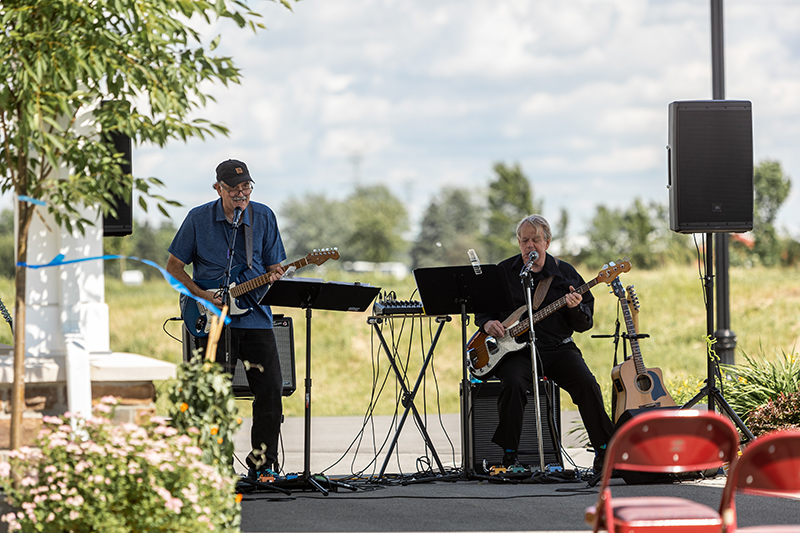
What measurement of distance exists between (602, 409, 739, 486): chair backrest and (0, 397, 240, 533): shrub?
1.41 m

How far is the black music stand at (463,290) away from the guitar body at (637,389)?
2.58ft

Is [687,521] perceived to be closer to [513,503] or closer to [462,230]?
[513,503]

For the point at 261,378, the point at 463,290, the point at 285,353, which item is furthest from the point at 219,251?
the point at 463,290

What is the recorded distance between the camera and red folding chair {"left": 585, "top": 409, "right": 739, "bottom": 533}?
2648 millimetres

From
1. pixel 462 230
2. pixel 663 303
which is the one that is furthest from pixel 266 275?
pixel 462 230

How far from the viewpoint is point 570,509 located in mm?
4516

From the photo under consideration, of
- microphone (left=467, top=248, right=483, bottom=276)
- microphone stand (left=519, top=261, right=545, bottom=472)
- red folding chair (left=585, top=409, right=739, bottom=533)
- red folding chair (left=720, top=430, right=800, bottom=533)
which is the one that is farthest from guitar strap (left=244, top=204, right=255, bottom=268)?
red folding chair (left=720, top=430, right=800, bottom=533)

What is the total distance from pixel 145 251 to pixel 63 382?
1101 inches

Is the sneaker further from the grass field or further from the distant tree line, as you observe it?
the distant tree line

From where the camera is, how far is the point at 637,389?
17.5 ft

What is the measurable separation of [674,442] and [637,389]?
268 centimetres

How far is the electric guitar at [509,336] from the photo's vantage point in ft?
17.8

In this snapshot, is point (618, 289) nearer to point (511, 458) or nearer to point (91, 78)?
point (511, 458)

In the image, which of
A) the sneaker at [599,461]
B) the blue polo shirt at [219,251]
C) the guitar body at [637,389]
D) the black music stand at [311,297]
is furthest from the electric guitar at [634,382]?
the blue polo shirt at [219,251]
